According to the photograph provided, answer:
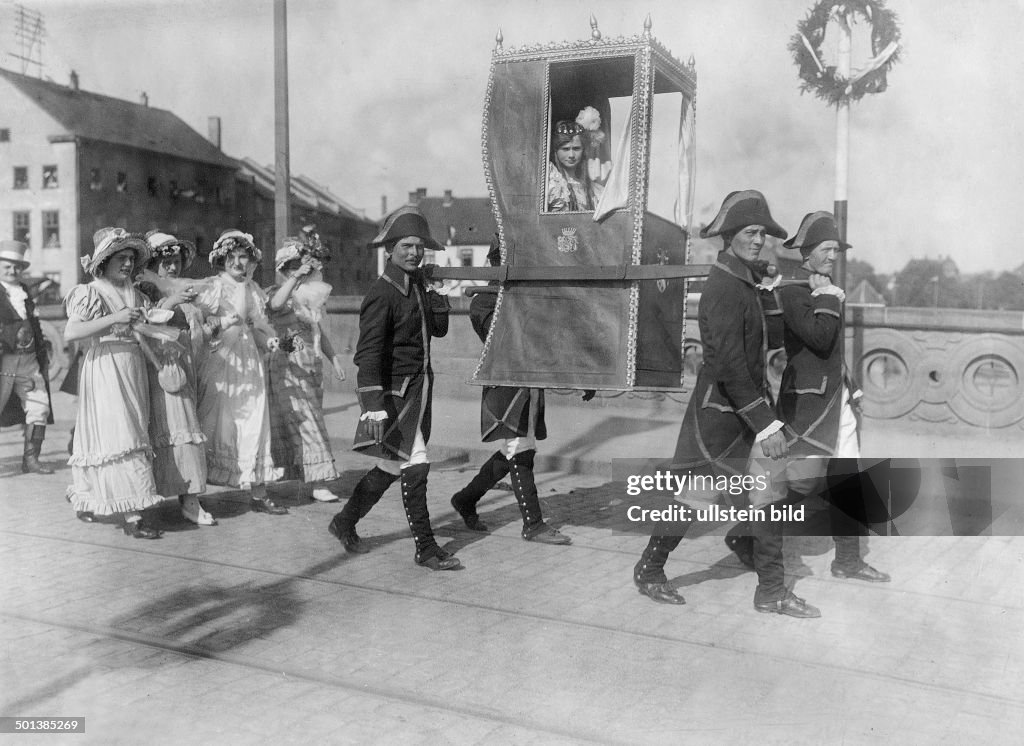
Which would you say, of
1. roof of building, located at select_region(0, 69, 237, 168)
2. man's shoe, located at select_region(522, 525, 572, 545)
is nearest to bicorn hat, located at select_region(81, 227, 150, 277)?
roof of building, located at select_region(0, 69, 237, 168)

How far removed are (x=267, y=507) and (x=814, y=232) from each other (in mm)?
4369

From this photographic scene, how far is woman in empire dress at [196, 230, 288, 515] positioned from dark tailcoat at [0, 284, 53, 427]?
2400 millimetres

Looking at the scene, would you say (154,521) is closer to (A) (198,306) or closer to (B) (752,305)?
(A) (198,306)

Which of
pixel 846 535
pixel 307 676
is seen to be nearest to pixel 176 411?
pixel 307 676

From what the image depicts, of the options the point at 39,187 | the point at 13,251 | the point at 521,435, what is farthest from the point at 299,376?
the point at 39,187

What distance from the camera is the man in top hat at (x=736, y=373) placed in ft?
16.4

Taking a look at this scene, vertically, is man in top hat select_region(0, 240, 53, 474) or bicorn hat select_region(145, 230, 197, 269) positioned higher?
bicorn hat select_region(145, 230, 197, 269)

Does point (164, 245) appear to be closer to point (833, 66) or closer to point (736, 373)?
point (736, 373)

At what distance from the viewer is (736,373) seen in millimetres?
4969

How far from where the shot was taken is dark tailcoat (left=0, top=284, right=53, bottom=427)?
8.82 meters

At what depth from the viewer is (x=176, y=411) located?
7.04 metres

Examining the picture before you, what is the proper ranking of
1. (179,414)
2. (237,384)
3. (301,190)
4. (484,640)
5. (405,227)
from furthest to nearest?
(301,190), (237,384), (179,414), (405,227), (484,640)

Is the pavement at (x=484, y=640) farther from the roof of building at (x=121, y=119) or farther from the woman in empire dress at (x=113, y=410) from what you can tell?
the roof of building at (x=121, y=119)

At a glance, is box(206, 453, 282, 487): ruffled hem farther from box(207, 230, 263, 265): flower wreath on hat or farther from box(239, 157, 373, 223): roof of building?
box(239, 157, 373, 223): roof of building
